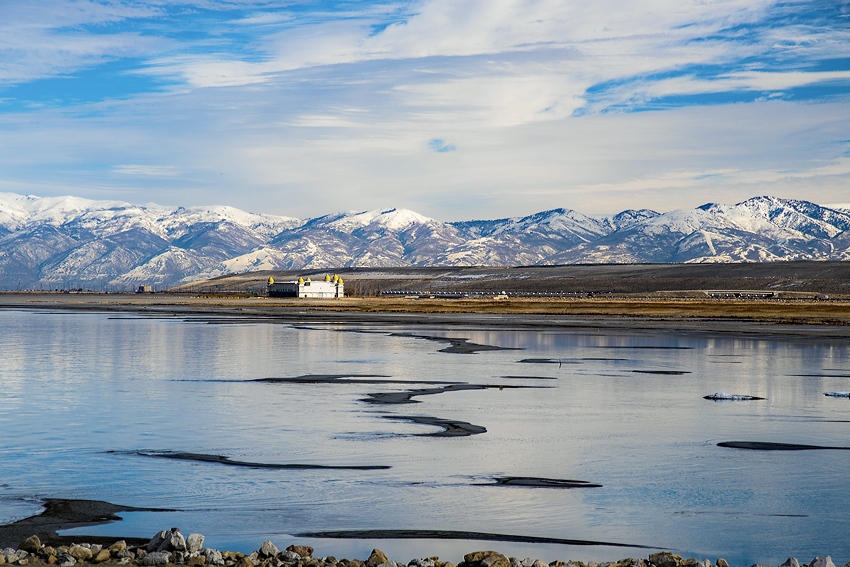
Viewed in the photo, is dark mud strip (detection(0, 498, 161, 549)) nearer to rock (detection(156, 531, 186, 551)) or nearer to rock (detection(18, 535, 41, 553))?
rock (detection(18, 535, 41, 553))

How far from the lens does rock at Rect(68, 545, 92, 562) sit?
11.5 m

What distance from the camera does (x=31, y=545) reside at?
11.9m

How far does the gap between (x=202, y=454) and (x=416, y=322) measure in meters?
62.4

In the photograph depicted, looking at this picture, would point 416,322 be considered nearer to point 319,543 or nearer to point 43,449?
point 43,449

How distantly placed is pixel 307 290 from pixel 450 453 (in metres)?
163

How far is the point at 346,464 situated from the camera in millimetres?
17859

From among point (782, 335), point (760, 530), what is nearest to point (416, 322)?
point (782, 335)

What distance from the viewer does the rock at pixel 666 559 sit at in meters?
11.3

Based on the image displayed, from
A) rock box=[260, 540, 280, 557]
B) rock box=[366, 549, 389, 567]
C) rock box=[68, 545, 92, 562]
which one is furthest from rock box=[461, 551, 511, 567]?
rock box=[68, 545, 92, 562]

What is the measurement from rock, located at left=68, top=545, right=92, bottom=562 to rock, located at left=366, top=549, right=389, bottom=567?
11.2 ft

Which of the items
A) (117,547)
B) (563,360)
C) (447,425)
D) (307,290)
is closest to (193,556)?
(117,547)

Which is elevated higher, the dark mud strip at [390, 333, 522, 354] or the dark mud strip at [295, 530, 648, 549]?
the dark mud strip at [390, 333, 522, 354]

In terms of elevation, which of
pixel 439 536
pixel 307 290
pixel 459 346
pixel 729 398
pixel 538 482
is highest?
pixel 307 290

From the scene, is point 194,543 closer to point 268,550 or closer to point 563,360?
point 268,550
